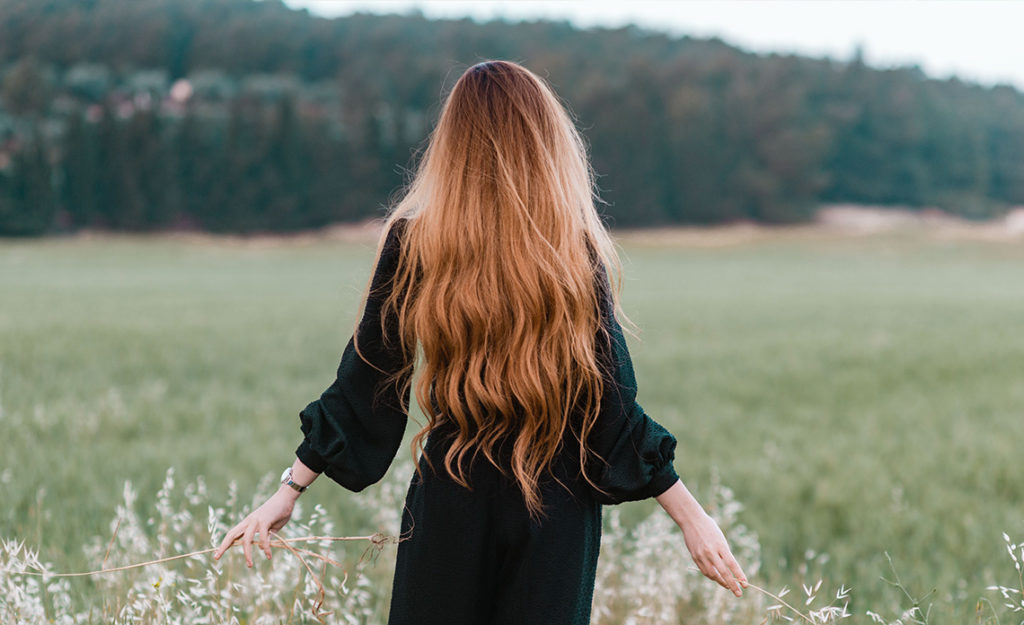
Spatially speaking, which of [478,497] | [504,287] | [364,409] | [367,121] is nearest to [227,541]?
[364,409]

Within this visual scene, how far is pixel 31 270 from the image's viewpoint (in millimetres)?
33844

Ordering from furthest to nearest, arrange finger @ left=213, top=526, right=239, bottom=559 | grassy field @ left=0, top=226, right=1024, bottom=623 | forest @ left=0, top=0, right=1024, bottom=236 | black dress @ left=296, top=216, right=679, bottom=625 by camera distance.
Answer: forest @ left=0, top=0, right=1024, bottom=236 < grassy field @ left=0, top=226, right=1024, bottom=623 < black dress @ left=296, top=216, right=679, bottom=625 < finger @ left=213, top=526, right=239, bottom=559

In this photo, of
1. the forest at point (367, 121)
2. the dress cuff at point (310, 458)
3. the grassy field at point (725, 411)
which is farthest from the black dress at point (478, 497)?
the forest at point (367, 121)

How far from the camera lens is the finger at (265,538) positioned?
2.10 meters

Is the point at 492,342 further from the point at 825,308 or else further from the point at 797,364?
the point at 825,308

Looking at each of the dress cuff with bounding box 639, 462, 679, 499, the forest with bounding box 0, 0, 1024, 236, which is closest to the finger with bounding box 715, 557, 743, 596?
the dress cuff with bounding box 639, 462, 679, 499

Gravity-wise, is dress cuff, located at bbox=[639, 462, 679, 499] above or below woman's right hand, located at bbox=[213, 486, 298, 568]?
above

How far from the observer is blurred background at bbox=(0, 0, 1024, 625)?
175 inches

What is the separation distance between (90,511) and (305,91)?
88.1m

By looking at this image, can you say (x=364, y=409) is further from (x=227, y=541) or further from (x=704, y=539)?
(x=704, y=539)

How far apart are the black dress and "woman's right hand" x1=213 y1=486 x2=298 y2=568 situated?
105mm

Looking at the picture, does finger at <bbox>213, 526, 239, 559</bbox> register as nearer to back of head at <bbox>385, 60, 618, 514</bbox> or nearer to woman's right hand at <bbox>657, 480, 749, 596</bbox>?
back of head at <bbox>385, 60, 618, 514</bbox>

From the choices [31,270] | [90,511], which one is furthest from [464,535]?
[31,270]

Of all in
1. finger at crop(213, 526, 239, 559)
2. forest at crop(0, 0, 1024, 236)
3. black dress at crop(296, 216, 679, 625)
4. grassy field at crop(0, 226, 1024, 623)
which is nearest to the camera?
finger at crop(213, 526, 239, 559)
